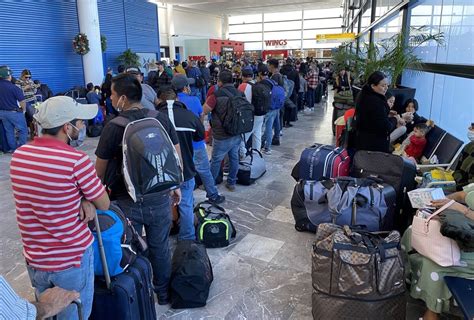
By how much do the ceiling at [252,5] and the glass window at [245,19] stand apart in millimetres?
2723

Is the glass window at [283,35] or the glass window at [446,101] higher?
the glass window at [283,35]

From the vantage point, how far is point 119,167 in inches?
84.7

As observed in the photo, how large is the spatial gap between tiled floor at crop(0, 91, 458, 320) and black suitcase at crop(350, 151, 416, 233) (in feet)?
2.64

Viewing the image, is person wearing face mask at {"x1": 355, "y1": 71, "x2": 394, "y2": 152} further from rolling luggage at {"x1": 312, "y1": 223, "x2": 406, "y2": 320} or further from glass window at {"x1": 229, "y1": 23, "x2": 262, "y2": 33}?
glass window at {"x1": 229, "y1": 23, "x2": 262, "y2": 33}

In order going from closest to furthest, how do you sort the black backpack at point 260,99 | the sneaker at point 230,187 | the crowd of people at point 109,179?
1. the crowd of people at point 109,179
2. the sneaker at point 230,187
3. the black backpack at point 260,99

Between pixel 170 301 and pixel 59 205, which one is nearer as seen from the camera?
pixel 59 205

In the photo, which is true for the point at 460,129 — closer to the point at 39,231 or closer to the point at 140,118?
the point at 140,118

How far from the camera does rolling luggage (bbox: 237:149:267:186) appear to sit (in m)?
4.64

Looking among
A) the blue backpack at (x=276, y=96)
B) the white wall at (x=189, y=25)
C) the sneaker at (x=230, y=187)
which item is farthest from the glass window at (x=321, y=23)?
the sneaker at (x=230, y=187)

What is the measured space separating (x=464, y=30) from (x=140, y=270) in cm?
389

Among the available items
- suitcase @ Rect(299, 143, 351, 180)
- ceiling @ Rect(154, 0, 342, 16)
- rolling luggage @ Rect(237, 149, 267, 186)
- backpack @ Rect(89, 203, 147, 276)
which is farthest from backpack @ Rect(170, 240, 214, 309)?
ceiling @ Rect(154, 0, 342, 16)

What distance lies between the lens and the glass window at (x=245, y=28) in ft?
103

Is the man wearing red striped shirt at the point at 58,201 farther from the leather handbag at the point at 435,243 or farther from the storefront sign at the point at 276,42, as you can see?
the storefront sign at the point at 276,42

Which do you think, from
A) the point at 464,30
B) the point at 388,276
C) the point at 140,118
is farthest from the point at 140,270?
the point at 464,30
